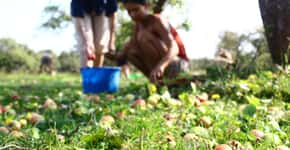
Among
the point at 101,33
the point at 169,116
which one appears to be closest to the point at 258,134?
the point at 169,116

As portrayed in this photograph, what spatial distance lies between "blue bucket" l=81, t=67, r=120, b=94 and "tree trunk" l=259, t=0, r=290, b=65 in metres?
1.58

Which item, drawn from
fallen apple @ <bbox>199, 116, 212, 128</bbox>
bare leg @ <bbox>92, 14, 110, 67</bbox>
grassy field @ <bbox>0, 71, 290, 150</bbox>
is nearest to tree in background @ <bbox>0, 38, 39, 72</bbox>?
bare leg @ <bbox>92, 14, 110, 67</bbox>

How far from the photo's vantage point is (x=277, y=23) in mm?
3664

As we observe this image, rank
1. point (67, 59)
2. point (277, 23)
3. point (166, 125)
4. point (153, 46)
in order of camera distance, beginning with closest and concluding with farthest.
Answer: point (166, 125) → point (277, 23) → point (153, 46) → point (67, 59)

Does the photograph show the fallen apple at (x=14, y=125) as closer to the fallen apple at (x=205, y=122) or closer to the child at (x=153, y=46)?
the fallen apple at (x=205, y=122)

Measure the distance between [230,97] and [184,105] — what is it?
0.80 m

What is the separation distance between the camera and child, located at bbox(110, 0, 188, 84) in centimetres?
385

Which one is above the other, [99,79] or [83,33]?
[83,33]

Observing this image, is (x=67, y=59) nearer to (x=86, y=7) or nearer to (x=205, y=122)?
(x=86, y=7)

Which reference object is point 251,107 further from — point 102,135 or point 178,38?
point 178,38

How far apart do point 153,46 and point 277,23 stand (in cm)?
130

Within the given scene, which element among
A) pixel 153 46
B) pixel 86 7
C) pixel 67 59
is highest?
pixel 86 7

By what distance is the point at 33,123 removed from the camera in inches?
84.4

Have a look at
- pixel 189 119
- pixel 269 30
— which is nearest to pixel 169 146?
pixel 189 119
